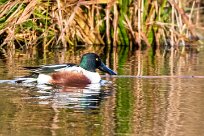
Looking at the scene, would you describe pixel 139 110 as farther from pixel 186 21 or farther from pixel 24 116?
pixel 186 21

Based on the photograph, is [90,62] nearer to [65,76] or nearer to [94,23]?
[65,76]

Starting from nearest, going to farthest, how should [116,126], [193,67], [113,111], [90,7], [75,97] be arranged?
[116,126], [113,111], [75,97], [193,67], [90,7]

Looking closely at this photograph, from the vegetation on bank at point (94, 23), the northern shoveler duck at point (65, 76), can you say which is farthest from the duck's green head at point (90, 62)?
the vegetation on bank at point (94, 23)

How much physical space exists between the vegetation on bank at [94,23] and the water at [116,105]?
1893 millimetres

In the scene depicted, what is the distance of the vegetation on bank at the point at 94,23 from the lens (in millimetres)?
13969

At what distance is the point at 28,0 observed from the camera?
13.8m

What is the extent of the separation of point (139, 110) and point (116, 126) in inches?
38.0

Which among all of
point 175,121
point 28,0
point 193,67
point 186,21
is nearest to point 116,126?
point 175,121

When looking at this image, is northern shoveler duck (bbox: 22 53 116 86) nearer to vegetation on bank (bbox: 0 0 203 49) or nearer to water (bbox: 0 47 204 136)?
water (bbox: 0 47 204 136)

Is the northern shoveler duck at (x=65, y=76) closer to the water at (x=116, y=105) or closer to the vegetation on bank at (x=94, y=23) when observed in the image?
the water at (x=116, y=105)

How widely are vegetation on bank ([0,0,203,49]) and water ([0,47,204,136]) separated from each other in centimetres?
189

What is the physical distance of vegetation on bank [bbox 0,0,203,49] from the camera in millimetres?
13969

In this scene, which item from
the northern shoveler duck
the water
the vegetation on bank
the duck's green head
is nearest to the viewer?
the water

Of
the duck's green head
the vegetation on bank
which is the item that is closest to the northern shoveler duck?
the duck's green head
